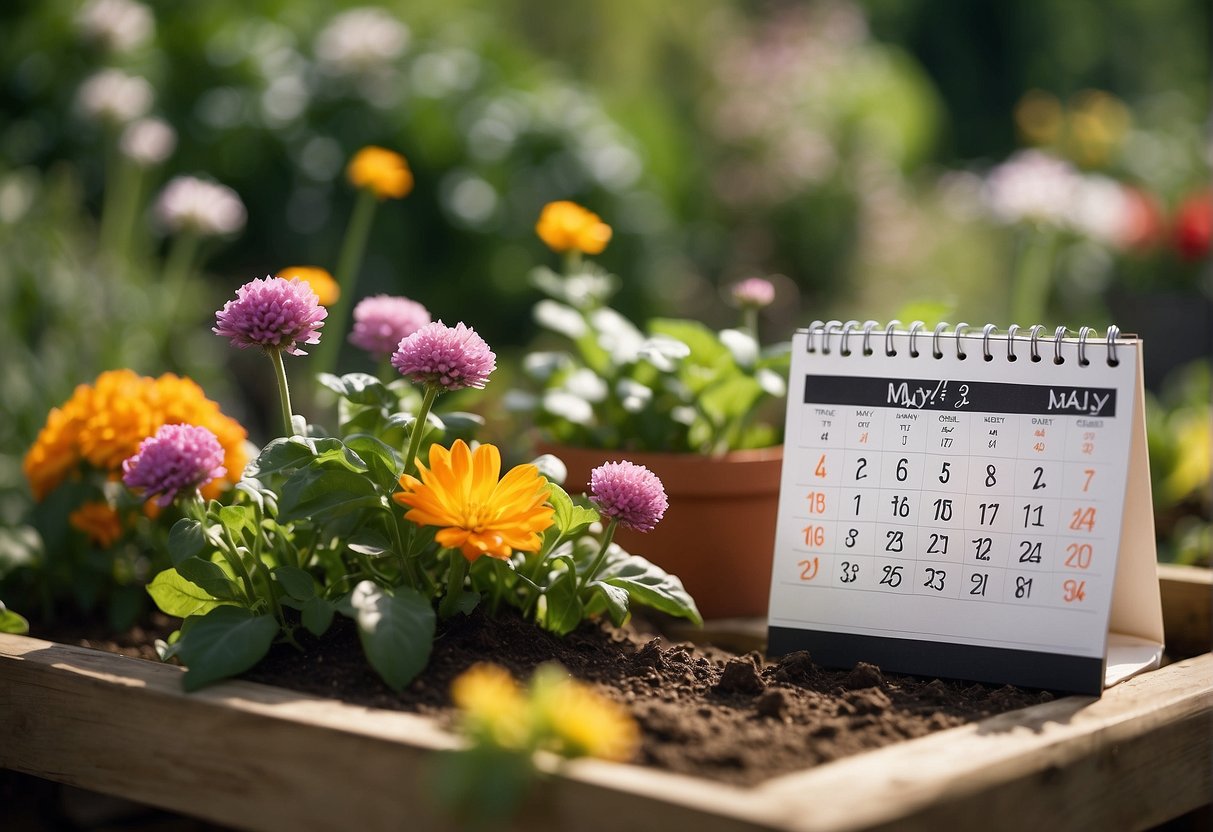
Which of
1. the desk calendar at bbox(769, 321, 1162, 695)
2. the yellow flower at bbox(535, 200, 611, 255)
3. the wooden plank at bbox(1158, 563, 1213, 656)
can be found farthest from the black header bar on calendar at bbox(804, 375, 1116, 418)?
the wooden plank at bbox(1158, 563, 1213, 656)

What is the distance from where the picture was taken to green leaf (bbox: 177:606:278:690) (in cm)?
111

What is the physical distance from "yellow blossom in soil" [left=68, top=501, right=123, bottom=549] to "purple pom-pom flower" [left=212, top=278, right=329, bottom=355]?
1.66ft

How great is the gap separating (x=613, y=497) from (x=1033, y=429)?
45 centimetres

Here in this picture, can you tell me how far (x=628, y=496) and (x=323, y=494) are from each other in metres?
0.29

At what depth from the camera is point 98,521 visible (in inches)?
60.4

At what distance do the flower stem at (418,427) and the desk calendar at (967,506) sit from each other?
1.40ft

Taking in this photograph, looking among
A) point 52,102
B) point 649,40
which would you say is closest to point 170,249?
point 52,102

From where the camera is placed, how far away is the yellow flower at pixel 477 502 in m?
1.11

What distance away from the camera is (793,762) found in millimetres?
992

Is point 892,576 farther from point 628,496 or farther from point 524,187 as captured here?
point 524,187

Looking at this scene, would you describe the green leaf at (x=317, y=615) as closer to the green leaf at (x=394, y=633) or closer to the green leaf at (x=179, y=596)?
the green leaf at (x=394, y=633)

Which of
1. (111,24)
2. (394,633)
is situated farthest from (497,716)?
(111,24)

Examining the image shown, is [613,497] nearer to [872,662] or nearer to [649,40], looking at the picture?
[872,662]

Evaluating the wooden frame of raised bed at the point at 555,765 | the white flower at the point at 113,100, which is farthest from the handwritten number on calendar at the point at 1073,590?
the white flower at the point at 113,100
